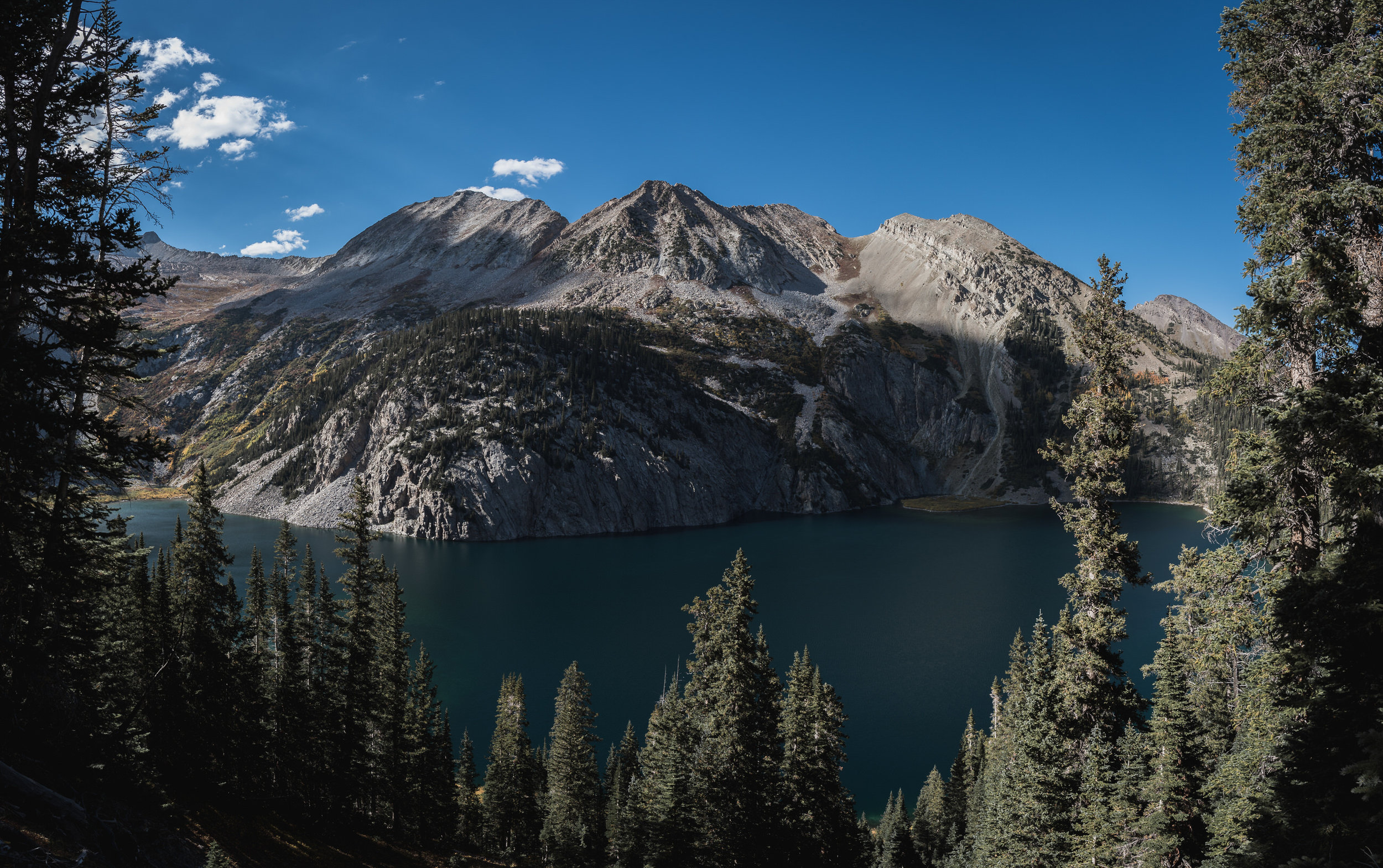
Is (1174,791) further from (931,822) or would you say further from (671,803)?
(931,822)

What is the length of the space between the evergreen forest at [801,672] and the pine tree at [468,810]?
1259 centimetres

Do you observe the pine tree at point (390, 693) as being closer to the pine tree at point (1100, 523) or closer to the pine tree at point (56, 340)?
the pine tree at point (56, 340)

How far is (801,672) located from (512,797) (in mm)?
24262

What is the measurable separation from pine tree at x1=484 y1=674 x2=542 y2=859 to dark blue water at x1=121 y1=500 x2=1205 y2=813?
17412 millimetres

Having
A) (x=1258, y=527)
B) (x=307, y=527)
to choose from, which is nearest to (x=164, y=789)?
(x=1258, y=527)

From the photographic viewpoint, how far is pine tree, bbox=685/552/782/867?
2391 cm

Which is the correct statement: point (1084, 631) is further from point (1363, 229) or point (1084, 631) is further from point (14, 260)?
point (14, 260)

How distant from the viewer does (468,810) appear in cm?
4669

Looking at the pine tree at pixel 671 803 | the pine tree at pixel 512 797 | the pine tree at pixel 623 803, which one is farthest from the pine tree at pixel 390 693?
the pine tree at pixel 671 803

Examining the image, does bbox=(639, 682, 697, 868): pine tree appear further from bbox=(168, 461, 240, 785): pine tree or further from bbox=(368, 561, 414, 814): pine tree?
bbox=(168, 461, 240, 785): pine tree

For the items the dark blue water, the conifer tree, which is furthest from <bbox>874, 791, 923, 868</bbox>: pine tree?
the conifer tree

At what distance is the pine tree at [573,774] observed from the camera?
133ft

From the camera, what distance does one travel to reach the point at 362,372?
196500 millimetres

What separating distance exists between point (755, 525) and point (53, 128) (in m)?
169
